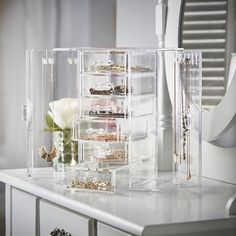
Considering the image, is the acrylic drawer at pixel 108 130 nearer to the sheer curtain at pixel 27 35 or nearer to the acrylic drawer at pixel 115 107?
the acrylic drawer at pixel 115 107

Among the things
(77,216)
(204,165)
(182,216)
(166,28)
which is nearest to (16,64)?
(166,28)

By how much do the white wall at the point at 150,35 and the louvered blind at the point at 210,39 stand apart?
91 mm

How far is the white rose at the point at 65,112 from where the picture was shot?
2.47 m

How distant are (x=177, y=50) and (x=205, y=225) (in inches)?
27.5

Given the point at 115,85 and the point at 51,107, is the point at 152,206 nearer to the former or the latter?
the point at 115,85

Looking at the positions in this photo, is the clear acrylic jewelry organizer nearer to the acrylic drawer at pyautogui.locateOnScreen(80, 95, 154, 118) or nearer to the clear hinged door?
the acrylic drawer at pyautogui.locateOnScreen(80, 95, 154, 118)

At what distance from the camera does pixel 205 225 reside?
1.73 m

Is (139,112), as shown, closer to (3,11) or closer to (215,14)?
(215,14)

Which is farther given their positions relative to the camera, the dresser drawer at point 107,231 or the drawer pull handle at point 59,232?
the drawer pull handle at point 59,232

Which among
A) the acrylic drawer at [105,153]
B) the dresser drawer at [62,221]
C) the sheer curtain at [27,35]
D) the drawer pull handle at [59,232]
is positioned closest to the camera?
the dresser drawer at [62,221]

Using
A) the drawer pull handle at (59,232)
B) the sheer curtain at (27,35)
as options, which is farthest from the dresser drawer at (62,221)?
the sheer curtain at (27,35)

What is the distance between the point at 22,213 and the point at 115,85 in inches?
20.3

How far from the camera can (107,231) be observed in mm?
1848

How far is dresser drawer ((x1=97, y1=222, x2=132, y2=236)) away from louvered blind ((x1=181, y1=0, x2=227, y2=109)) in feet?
2.10
